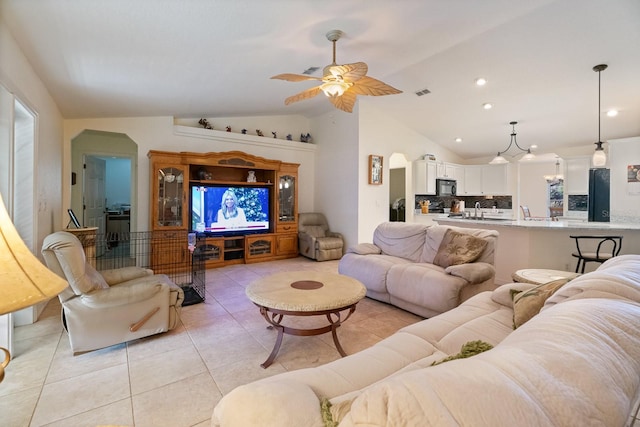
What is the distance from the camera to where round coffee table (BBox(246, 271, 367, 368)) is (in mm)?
1982

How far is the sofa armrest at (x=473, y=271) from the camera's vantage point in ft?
8.70

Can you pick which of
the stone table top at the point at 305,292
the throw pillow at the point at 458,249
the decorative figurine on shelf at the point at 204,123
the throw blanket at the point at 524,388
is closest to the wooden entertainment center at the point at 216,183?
the decorative figurine on shelf at the point at 204,123

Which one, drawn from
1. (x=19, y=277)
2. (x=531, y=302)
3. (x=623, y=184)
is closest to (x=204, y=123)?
(x=19, y=277)

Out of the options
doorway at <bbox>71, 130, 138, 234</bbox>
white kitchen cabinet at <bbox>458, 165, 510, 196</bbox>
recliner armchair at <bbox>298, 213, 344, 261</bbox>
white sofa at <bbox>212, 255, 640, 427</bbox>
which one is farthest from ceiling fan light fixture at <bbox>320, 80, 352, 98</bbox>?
white kitchen cabinet at <bbox>458, 165, 510, 196</bbox>

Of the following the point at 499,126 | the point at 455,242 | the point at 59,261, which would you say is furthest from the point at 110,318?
the point at 499,126

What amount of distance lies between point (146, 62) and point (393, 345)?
3.35 m

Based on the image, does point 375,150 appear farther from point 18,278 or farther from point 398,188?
point 18,278

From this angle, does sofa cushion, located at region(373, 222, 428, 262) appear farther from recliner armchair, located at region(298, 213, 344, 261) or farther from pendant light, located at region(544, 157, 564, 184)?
pendant light, located at region(544, 157, 564, 184)

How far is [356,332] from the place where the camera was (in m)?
2.58

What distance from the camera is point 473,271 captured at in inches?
105

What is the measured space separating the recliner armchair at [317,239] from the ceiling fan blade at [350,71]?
11.3ft

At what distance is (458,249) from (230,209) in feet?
12.8

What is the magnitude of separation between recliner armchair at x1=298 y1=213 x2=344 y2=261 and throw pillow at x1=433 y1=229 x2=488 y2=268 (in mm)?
2675

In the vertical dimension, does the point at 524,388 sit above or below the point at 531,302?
above
